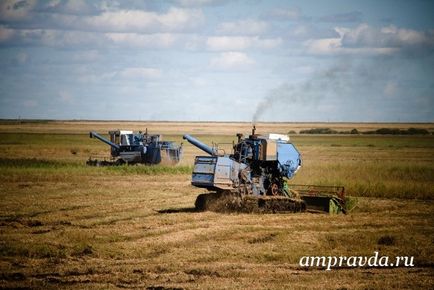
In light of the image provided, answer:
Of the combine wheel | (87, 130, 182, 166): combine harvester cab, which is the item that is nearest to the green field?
the combine wheel

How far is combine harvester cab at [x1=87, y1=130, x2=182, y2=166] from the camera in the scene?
Result: 47.3 meters

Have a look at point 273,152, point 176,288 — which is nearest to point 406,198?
point 273,152

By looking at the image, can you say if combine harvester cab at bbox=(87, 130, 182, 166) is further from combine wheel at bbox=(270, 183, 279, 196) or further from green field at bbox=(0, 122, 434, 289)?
combine wheel at bbox=(270, 183, 279, 196)

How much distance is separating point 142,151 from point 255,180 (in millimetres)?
22990

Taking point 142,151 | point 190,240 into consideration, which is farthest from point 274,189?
point 142,151

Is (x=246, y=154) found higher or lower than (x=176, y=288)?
higher

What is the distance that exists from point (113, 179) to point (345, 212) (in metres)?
17.8

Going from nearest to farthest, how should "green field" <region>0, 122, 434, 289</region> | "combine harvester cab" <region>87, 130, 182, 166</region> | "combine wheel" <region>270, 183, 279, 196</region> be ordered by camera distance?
"green field" <region>0, 122, 434, 289</region> → "combine wheel" <region>270, 183, 279, 196</region> → "combine harvester cab" <region>87, 130, 182, 166</region>

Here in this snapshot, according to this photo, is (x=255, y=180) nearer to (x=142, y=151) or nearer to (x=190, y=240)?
(x=190, y=240)

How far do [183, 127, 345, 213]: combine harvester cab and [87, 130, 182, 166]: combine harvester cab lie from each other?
70.3ft

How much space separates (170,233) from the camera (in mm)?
20375

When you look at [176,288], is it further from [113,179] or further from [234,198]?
[113,179]

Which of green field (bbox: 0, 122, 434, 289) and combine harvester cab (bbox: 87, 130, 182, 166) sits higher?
combine harvester cab (bbox: 87, 130, 182, 166)

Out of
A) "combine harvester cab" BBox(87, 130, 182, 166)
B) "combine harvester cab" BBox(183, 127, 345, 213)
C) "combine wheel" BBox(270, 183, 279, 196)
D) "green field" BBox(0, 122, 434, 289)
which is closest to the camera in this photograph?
"green field" BBox(0, 122, 434, 289)
